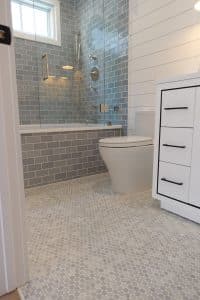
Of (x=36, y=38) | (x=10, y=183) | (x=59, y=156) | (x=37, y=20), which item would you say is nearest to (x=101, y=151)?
(x=59, y=156)

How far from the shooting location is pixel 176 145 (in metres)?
1.22

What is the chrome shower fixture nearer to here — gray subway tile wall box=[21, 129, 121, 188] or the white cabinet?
gray subway tile wall box=[21, 129, 121, 188]

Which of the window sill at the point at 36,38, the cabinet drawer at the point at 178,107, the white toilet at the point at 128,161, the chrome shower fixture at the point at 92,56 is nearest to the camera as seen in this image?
the cabinet drawer at the point at 178,107

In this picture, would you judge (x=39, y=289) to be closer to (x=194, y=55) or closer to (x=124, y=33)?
(x=194, y=55)

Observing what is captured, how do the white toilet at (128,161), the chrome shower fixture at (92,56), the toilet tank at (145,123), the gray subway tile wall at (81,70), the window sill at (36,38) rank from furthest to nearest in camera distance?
the chrome shower fixture at (92,56) < the window sill at (36,38) < the gray subway tile wall at (81,70) < the toilet tank at (145,123) < the white toilet at (128,161)

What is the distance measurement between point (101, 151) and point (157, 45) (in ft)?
3.77

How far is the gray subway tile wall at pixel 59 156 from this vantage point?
5.93ft

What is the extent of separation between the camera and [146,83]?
2.05 meters

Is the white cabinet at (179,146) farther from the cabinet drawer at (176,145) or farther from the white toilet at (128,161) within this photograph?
the white toilet at (128,161)

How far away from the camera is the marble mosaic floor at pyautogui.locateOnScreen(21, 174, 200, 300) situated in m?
0.75

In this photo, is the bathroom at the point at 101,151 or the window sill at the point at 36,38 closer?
the bathroom at the point at 101,151

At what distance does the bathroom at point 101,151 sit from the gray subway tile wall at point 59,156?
0.01m

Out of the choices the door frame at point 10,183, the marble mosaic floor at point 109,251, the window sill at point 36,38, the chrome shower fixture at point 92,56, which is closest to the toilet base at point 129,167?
the marble mosaic floor at point 109,251

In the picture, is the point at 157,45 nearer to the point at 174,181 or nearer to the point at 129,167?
the point at 129,167
